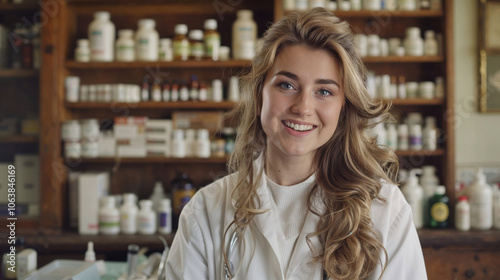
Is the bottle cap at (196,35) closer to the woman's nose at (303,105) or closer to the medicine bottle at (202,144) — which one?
the medicine bottle at (202,144)

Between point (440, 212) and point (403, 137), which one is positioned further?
Answer: point (403, 137)

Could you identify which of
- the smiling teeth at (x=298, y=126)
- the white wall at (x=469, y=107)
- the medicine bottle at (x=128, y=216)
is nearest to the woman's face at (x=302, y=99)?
the smiling teeth at (x=298, y=126)

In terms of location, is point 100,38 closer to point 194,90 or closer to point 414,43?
point 194,90

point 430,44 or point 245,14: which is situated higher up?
point 245,14

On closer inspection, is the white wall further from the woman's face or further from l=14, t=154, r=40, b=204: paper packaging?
l=14, t=154, r=40, b=204: paper packaging

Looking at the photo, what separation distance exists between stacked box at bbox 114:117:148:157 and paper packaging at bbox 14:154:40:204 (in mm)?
410

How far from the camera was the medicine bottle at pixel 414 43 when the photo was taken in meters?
2.68

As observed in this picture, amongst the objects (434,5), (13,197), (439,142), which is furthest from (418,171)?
(13,197)

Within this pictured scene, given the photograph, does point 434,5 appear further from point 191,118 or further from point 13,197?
point 13,197

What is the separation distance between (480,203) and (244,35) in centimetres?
142

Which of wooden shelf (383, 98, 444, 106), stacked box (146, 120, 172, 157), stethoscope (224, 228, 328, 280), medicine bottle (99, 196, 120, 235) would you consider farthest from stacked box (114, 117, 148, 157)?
stethoscope (224, 228, 328, 280)

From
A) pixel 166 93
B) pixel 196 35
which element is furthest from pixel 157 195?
pixel 196 35

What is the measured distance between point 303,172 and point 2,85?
6.33ft

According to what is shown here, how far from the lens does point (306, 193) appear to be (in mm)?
1323
